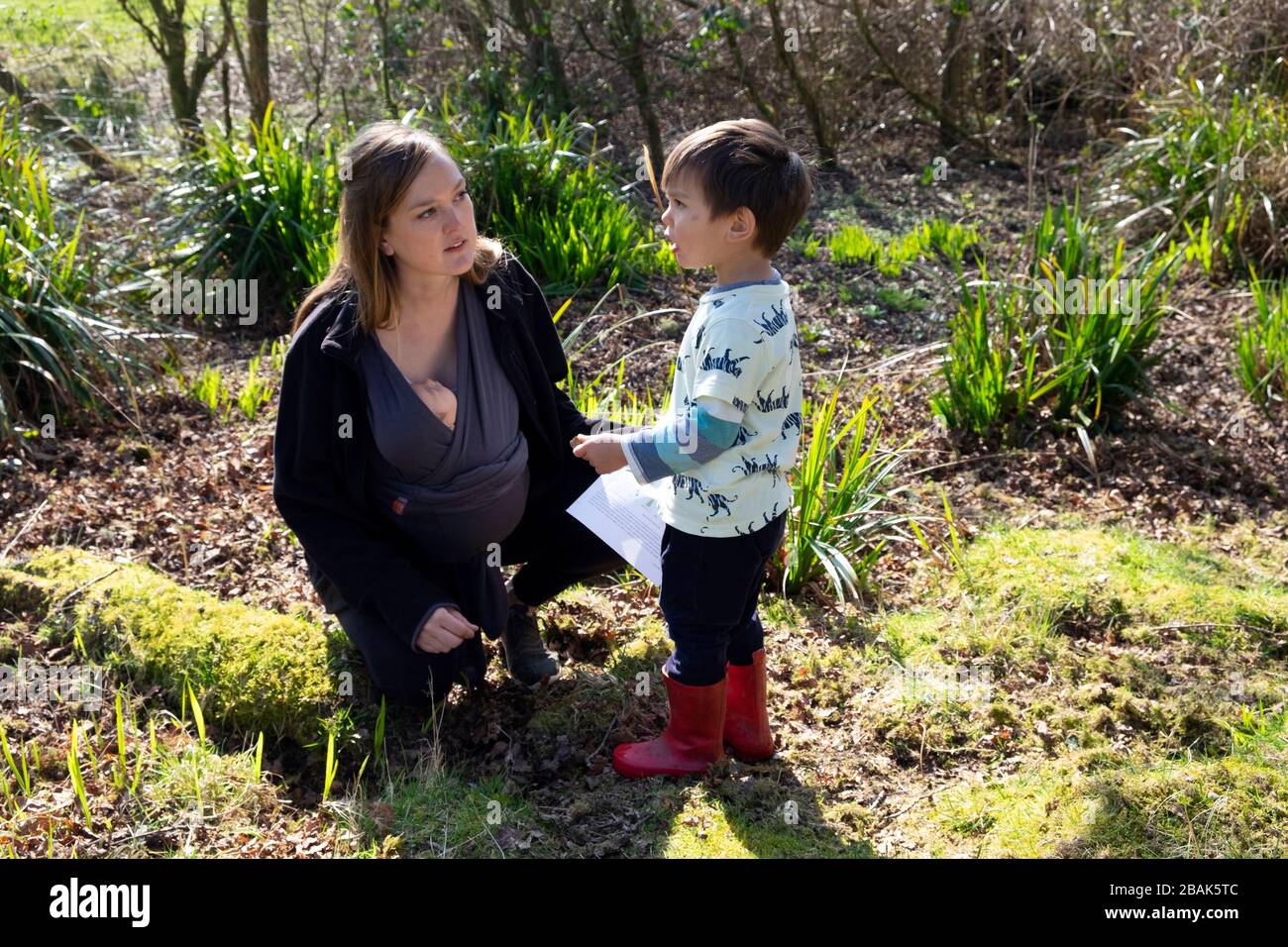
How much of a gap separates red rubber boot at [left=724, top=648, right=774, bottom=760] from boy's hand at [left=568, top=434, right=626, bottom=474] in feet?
2.31

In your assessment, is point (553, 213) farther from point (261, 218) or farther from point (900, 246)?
point (900, 246)

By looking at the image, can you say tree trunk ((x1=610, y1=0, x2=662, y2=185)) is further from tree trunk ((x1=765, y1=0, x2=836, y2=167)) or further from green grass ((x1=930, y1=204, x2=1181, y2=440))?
green grass ((x1=930, y1=204, x2=1181, y2=440))

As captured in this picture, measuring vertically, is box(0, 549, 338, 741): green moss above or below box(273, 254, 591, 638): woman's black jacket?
below

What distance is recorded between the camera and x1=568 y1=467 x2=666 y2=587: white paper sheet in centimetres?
287

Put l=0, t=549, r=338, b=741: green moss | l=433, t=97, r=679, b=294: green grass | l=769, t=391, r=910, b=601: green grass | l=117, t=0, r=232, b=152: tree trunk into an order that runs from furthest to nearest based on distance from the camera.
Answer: l=117, t=0, r=232, b=152: tree trunk
l=433, t=97, r=679, b=294: green grass
l=769, t=391, r=910, b=601: green grass
l=0, t=549, r=338, b=741: green moss

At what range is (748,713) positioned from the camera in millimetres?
2975

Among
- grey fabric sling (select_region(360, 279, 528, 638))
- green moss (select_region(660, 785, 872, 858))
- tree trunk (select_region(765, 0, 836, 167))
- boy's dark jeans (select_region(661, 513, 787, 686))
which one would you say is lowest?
green moss (select_region(660, 785, 872, 858))

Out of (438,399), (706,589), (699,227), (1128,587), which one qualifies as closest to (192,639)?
(438,399)

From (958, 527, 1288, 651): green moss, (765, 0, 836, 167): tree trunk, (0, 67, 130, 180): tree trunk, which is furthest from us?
(765, 0, 836, 167): tree trunk

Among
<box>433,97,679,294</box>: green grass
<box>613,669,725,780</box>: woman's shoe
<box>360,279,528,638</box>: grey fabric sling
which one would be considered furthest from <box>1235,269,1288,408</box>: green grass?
<box>360,279,528,638</box>: grey fabric sling

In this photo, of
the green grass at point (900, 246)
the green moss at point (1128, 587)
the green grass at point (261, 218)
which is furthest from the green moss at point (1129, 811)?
the green grass at point (261, 218)

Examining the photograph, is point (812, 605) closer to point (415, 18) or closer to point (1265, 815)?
point (1265, 815)

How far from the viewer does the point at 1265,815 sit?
2600mm

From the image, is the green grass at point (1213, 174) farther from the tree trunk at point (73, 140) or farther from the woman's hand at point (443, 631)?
the tree trunk at point (73, 140)
